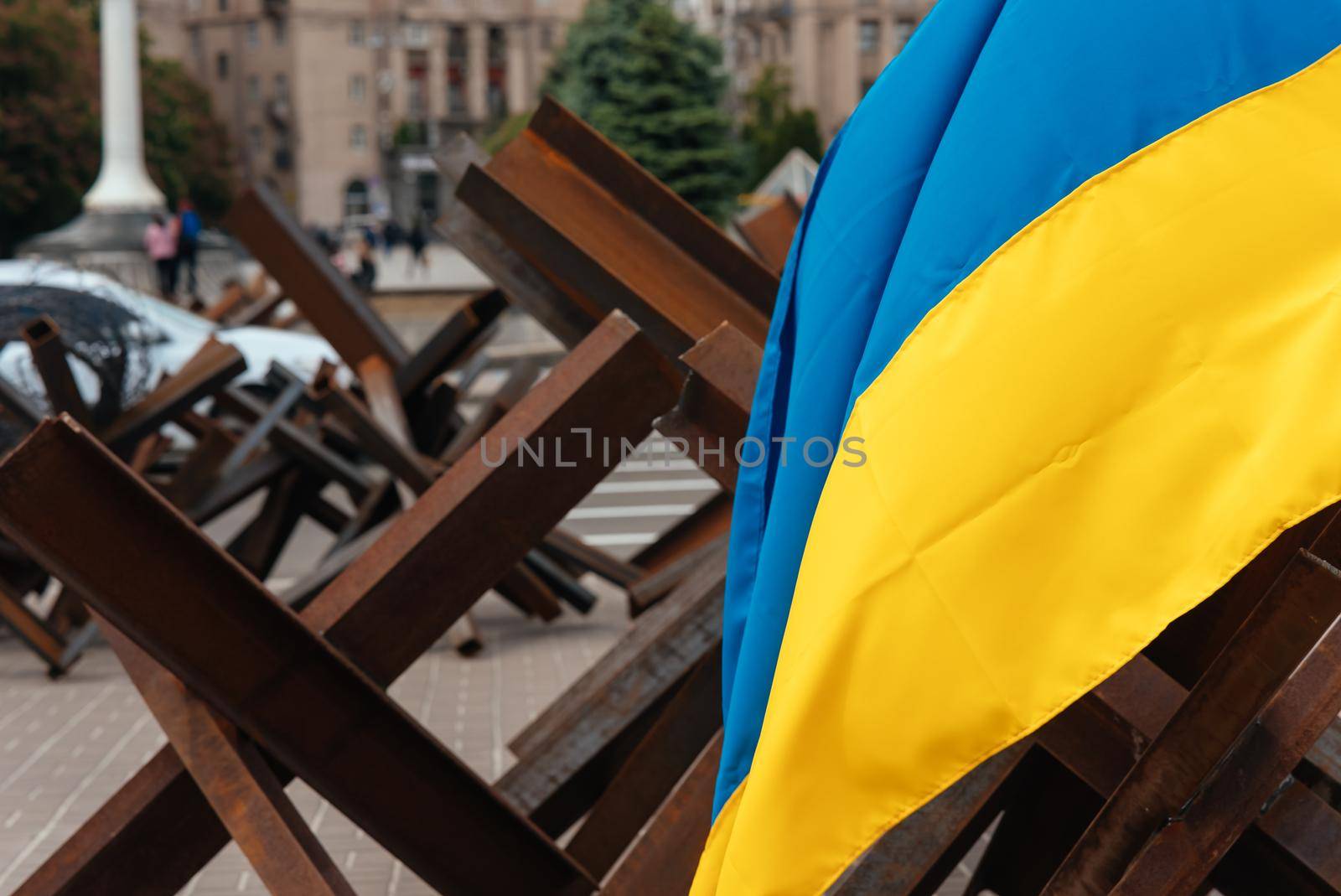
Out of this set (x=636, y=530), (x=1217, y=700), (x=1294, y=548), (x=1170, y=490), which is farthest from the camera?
(x=636, y=530)

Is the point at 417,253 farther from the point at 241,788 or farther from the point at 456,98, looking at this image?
the point at 456,98

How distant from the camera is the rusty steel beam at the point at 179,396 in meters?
7.02

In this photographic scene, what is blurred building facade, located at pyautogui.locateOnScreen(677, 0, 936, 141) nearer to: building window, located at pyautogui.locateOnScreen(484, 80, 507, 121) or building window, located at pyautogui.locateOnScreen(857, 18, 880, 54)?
Result: building window, located at pyautogui.locateOnScreen(857, 18, 880, 54)

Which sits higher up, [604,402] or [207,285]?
[604,402]

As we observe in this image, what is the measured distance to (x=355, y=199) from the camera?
100250 mm

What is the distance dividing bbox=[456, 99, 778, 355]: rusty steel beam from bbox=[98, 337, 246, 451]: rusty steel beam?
3.29 meters

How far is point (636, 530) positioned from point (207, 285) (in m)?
19.6

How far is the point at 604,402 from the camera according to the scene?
301 cm

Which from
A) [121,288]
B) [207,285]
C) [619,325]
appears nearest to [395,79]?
[207,285]

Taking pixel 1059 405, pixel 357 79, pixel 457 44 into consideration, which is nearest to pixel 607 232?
pixel 1059 405

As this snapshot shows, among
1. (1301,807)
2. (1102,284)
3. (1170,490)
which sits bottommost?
(1301,807)

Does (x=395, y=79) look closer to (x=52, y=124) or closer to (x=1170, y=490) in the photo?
(x=52, y=124)

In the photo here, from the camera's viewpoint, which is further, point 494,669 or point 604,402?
point 494,669

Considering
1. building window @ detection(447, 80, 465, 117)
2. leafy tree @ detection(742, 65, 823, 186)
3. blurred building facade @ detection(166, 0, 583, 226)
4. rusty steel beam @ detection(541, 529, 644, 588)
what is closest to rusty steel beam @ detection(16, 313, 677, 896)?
rusty steel beam @ detection(541, 529, 644, 588)
